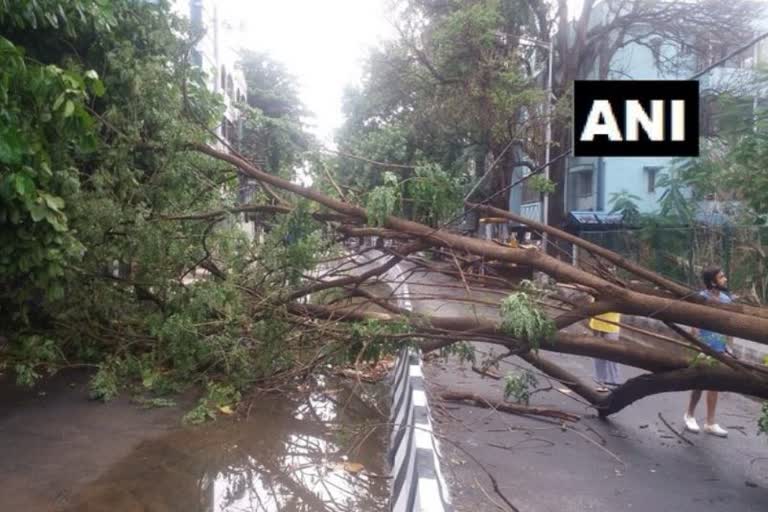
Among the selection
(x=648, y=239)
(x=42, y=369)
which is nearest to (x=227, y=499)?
(x=42, y=369)

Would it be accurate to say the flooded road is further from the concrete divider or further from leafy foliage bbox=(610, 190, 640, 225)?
leafy foliage bbox=(610, 190, 640, 225)

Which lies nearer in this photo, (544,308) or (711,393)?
(544,308)

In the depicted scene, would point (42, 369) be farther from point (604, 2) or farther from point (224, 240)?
point (604, 2)

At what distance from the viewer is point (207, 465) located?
5.38m

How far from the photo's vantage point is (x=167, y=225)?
6.73 m

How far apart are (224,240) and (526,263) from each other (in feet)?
9.82

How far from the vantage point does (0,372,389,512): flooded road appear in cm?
465

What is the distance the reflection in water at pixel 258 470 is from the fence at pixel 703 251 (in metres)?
8.90

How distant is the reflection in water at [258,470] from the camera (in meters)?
4.67

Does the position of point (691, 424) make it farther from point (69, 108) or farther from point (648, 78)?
point (648, 78)

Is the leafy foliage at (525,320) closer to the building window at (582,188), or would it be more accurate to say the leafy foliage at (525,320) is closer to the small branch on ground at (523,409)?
the small branch on ground at (523,409)

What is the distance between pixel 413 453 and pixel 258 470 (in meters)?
1.52

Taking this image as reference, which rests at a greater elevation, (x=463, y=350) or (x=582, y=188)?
(x=582, y=188)

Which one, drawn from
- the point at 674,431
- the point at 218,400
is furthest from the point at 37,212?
the point at 674,431
